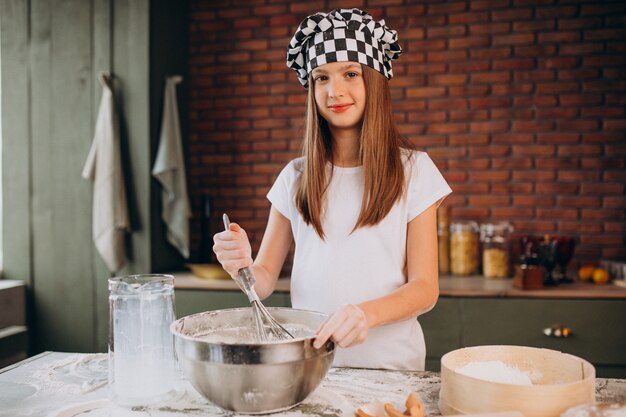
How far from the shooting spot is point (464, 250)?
2822 mm

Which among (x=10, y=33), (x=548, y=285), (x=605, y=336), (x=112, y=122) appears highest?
(x=10, y=33)

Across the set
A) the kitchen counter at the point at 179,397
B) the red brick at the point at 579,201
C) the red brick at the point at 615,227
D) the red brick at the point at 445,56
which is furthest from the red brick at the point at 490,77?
the kitchen counter at the point at 179,397

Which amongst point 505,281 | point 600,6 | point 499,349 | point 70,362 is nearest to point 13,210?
point 70,362

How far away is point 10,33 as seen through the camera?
299 centimetres

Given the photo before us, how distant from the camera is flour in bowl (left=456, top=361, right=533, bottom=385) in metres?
0.92

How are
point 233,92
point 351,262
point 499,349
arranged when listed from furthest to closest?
point 233,92 → point 351,262 → point 499,349

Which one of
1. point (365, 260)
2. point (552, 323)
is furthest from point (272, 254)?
point (552, 323)

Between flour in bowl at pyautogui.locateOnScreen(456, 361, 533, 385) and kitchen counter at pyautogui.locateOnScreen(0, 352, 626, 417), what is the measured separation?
0.09 metres

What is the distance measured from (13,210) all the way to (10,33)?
3.04 feet

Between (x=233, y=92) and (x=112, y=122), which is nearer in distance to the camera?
(x=112, y=122)

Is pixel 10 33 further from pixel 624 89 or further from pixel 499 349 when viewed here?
pixel 624 89

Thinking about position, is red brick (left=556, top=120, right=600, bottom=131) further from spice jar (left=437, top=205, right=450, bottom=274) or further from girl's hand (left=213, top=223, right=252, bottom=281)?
girl's hand (left=213, top=223, right=252, bottom=281)

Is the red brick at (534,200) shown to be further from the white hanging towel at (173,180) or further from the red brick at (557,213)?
the white hanging towel at (173,180)

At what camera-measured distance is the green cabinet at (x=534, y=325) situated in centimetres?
234
